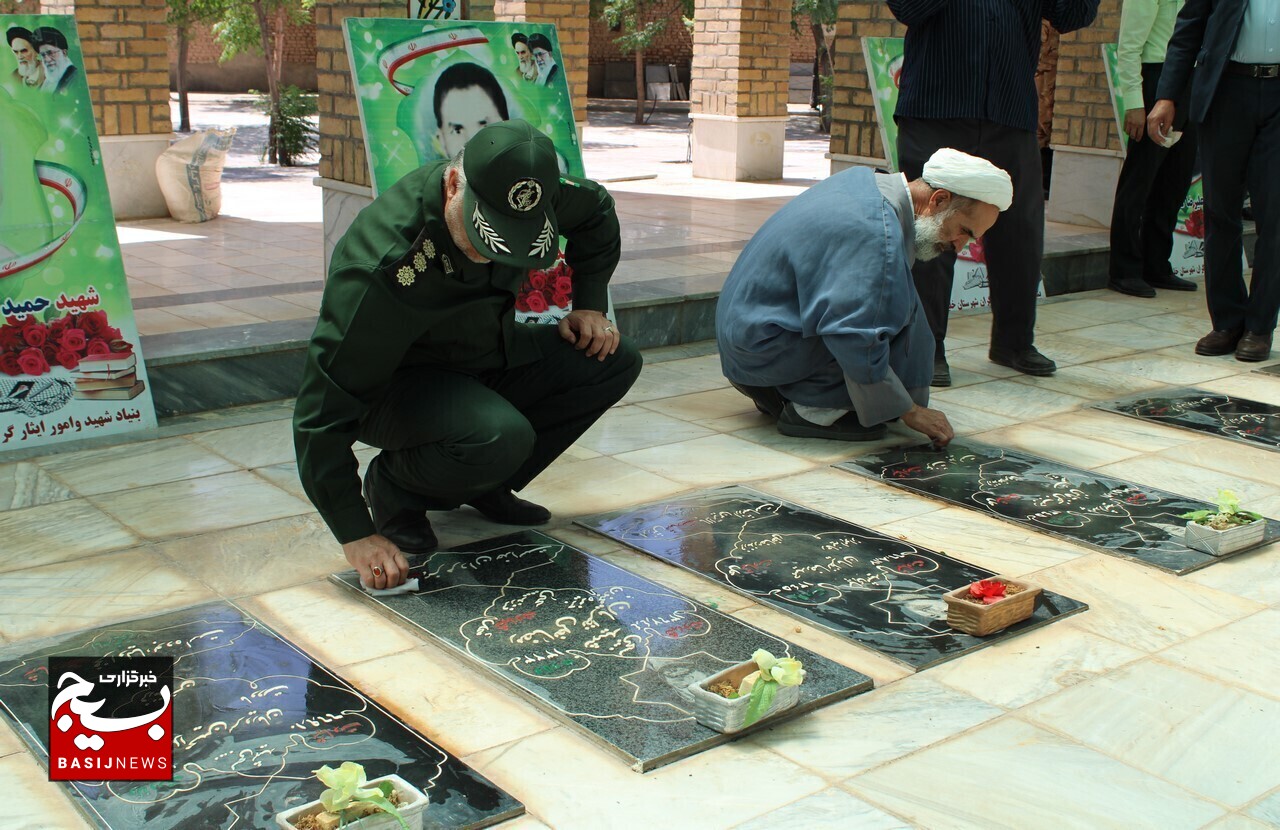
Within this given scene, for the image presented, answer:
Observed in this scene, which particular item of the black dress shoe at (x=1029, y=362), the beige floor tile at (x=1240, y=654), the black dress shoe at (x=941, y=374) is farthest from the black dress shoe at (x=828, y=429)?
the beige floor tile at (x=1240, y=654)

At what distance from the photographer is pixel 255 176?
1255 centimetres

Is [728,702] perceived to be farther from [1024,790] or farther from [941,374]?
[941,374]

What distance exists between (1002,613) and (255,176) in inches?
418

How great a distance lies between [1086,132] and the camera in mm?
9180

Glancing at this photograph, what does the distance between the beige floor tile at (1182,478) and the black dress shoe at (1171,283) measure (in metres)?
3.48

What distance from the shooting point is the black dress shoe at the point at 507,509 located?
386 centimetres

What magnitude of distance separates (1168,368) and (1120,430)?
116 centimetres

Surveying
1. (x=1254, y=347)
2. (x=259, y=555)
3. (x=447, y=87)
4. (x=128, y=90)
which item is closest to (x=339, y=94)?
(x=447, y=87)

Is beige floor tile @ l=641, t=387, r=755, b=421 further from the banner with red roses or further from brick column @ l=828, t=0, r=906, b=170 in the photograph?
brick column @ l=828, t=0, r=906, b=170

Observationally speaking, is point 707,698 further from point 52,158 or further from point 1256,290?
point 1256,290

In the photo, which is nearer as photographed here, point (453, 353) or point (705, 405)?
point (453, 353)

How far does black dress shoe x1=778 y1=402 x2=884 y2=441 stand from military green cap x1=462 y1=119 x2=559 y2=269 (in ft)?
6.57

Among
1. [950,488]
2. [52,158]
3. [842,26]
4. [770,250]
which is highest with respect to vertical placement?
[842,26]

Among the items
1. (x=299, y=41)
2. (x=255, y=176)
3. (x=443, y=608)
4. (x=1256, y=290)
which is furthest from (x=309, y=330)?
(x=299, y=41)
